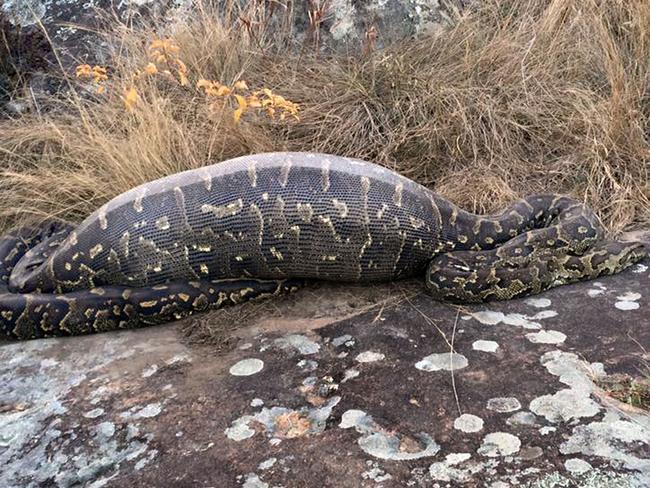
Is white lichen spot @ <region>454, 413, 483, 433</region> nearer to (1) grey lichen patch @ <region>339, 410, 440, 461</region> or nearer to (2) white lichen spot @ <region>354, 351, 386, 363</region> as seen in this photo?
(1) grey lichen patch @ <region>339, 410, 440, 461</region>

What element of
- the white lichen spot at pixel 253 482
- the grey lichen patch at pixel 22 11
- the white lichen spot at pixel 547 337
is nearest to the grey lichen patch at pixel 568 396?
the white lichen spot at pixel 547 337

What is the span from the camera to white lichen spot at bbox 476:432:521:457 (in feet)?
9.99

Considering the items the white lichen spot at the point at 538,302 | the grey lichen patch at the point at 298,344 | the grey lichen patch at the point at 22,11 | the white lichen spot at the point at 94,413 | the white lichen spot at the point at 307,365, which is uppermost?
the grey lichen patch at the point at 22,11

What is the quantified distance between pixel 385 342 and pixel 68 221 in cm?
313

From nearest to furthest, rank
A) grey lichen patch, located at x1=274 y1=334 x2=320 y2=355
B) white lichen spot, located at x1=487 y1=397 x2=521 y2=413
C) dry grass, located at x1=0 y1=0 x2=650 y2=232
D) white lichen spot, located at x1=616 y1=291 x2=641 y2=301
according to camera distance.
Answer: white lichen spot, located at x1=487 y1=397 x2=521 y2=413 < grey lichen patch, located at x1=274 y1=334 x2=320 y2=355 < white lichen spot, located at x1=616 y1=291 x2=641 y2=301 < dry grass, located at x1=0 y1=0 x2=650 y2=232

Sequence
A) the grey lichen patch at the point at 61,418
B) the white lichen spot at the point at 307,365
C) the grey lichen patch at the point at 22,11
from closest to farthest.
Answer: the grey lichen patch at the point at 61,418
the white lichen spot at the point at 307,365
the grey lichen patch at the point at 22,11

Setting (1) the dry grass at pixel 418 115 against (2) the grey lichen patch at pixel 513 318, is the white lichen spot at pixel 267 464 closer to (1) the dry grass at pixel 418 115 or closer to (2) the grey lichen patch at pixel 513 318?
(2) the grey lichen patch at pixel 513 318

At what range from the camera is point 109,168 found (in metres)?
5.91

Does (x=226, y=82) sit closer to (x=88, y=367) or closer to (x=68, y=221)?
(x=68, y=221)

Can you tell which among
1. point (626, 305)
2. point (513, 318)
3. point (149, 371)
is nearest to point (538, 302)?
point (513, 318)

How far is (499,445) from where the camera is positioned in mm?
3094

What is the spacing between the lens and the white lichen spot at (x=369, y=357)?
391cm

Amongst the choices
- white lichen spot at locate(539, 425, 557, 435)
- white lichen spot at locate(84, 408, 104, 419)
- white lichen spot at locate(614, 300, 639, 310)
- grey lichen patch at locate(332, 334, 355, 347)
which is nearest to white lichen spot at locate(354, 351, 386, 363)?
grey lichen patch at locate(332, 334, 355, 347)

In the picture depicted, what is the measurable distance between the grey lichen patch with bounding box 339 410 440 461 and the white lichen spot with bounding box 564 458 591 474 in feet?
1.78
